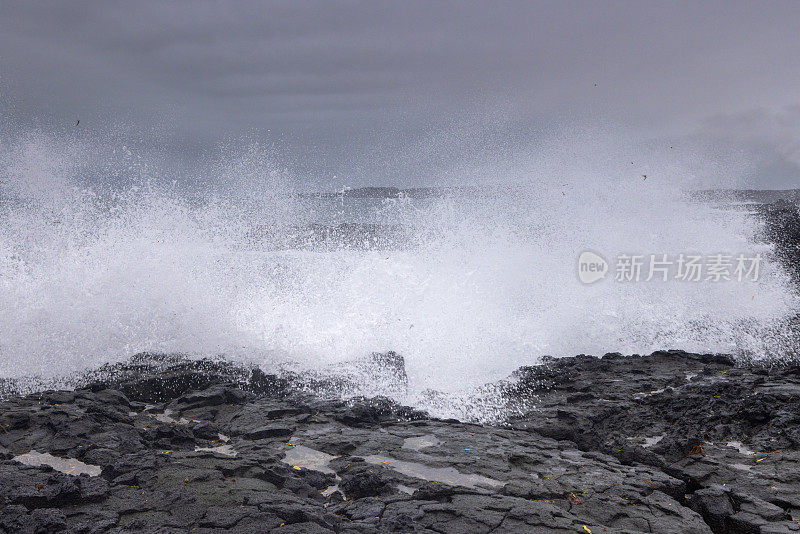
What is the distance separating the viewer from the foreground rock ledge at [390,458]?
4422 mm

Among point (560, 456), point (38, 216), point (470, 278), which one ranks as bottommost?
point (560, 456)

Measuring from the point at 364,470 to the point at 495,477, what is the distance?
1.37 meters

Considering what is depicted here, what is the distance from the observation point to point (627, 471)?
588cm

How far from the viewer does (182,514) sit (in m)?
4.24

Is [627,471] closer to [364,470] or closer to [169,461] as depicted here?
[364,470]

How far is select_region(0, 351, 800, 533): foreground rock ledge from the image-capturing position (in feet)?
14.5

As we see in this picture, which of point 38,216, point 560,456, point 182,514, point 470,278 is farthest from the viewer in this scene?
point 470,278

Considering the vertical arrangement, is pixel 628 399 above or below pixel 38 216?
below

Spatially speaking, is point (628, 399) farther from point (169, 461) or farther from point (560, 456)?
point (169, 461)

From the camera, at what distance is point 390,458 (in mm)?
6113

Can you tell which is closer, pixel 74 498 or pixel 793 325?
pixel 74 498

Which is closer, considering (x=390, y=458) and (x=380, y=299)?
(x=390, y=458)

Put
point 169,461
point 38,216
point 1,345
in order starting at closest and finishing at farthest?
point 169,461
point 1,345
point 38,216

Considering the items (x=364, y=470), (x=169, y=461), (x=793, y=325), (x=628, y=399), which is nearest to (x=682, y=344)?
(x=793, y=325)
